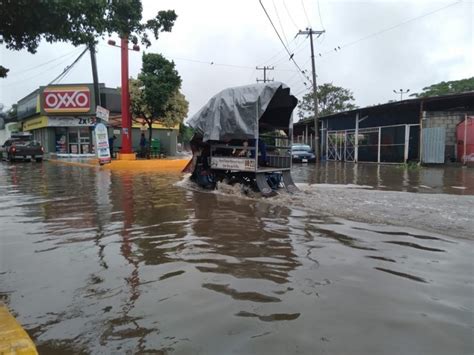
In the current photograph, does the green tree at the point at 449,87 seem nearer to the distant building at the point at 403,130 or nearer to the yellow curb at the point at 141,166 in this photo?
the distant building at the point at 403,130

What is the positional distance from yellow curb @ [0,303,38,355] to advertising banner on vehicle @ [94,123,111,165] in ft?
61.5

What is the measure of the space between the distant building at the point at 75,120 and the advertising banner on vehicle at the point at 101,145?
Answer: 9.65 meters

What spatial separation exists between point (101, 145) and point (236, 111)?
504 inches

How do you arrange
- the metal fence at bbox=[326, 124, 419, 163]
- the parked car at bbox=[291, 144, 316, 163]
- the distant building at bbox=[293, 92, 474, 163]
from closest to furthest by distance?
the distant building at bbox=[293, 92, 474, 163] < the metal fence at bbox=[326, 124, 419, 163] < the parked car at bbox=[291, 144, 316, 163]

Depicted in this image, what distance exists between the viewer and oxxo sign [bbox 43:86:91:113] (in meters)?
31.8

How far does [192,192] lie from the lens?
1104 cm

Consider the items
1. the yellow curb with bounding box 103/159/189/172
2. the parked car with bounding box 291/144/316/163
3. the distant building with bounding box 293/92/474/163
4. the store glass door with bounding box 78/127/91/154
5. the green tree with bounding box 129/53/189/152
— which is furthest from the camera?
the store glass door with bounding box 78/127/91/154

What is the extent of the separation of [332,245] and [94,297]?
310cm

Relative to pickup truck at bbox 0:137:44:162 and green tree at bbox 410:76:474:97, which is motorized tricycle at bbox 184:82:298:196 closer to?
pickup truck at bbox 0:137:44:162

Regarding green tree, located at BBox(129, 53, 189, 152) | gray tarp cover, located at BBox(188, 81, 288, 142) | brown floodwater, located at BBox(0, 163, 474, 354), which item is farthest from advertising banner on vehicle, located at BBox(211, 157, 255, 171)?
green tree, located at BBox(129, 53, 189, 152)

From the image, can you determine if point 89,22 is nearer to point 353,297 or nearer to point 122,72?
point 353,297

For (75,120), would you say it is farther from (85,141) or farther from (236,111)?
(236,111)

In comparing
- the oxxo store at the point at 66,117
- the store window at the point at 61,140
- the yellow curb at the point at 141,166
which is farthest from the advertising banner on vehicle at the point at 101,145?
the store window at the point at 61,140

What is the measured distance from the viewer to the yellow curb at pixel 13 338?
2.44m
